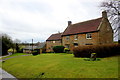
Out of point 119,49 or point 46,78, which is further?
point 119,49

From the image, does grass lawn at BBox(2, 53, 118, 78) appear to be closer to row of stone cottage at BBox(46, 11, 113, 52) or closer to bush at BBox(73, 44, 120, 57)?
bush at BBox(73, 44, 120, 57)

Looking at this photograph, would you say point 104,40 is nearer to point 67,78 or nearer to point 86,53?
point 86,53

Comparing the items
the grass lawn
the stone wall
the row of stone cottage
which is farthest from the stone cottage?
the grass lawn

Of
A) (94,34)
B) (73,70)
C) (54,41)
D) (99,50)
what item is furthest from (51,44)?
(73,70)

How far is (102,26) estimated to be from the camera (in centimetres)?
2653

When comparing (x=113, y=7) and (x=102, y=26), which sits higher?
(x=113, y=7)

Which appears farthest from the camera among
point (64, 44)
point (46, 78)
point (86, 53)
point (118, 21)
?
point (64, 44)

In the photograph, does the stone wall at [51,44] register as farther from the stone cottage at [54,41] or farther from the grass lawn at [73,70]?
the grass lawn at [73,70]

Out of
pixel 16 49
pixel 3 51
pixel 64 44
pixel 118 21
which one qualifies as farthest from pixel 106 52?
pixel 16 49

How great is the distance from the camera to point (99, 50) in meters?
16.1

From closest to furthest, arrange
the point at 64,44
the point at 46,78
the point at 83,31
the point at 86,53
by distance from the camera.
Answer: the point at 46,78, the point at 86,53, the point at 83,31, the point at 64,44

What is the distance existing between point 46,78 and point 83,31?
2280cm

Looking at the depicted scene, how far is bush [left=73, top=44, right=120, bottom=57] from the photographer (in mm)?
16141

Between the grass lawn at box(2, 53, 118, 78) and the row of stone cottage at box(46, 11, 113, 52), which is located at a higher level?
the row of stone cottage at box(46, 11, 113, 52)
